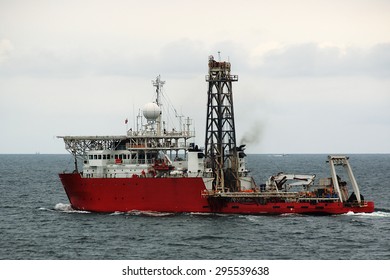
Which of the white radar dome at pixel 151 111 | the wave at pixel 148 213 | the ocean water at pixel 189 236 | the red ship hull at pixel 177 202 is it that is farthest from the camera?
the white radar dome at pixel 151 111

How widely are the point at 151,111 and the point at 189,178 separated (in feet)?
23.9

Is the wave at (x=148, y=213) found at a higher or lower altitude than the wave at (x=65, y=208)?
lower

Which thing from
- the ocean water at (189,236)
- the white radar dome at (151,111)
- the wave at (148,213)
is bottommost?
the ocean water at (189,236)

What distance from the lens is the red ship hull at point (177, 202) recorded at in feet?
181

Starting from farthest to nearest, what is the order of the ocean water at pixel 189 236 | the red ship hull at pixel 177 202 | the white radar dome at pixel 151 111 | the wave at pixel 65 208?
the wave at pixel 65 208 → the white radar dome at pixel 151 111 → the red ship hull at pixel 177 202 → the ocean water at pixel 189 236

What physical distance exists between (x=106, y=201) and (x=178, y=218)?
685cm

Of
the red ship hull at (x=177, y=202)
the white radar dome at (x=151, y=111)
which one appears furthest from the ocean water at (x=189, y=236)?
the white radar dome at (x=151, y=111)

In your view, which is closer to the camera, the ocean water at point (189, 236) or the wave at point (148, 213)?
the ocean water at point (189, 236)

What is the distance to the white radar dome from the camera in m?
60.1

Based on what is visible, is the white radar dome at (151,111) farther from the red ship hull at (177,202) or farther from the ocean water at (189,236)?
the ocean water at (189,236)

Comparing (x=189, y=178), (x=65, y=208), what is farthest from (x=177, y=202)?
(x=65, y=208)

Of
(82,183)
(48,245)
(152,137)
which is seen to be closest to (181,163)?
(152,137)

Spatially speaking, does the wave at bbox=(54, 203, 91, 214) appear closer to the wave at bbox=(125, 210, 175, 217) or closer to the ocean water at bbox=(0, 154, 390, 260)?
the ocean water at bbox=(0, 154, 390, 260)

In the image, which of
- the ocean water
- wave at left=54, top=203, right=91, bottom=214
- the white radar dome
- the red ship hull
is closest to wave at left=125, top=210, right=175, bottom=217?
the ocean water
